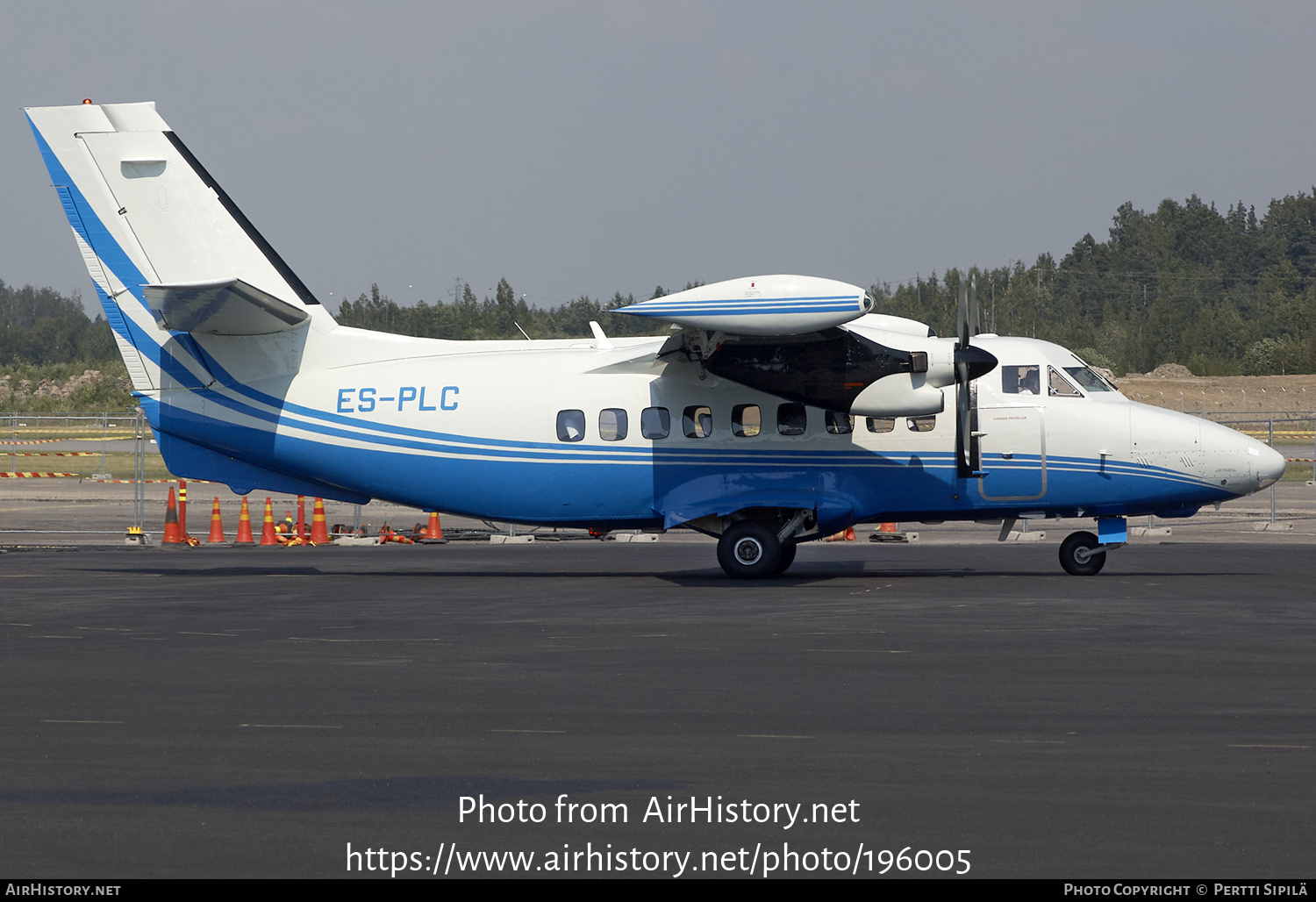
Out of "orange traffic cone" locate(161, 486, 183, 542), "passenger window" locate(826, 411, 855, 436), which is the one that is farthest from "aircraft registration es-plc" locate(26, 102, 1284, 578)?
"orange traffic cone" locate(161, 486, 183, 542)

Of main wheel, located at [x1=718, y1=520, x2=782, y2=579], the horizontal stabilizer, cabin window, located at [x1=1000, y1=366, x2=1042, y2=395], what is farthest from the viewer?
cabin window, located at [x1=1000, y1=366, x2=1042, y2=395]

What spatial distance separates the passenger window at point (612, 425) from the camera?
19.1 metres

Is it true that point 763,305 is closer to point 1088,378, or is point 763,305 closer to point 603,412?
point 603,412

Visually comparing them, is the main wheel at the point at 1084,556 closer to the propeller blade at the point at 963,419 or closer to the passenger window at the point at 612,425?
the propeller blade at the point at 963,419

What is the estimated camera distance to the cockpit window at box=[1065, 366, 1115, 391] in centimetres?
1897

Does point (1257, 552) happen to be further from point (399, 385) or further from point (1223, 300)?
point (1223, 300)

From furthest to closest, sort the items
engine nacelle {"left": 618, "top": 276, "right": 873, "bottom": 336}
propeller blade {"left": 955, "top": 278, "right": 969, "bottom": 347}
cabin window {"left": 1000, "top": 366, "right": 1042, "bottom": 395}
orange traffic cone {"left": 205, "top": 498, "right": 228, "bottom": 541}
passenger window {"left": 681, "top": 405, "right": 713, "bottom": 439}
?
orange traffic cone {"left": 205, "top": 498, "right": 228, "bottom": 541} < passenger window {"left": 681, "top": 405, "right": 713, "bottom": 439} < cabin window {"left": 1000, "top": 366, "right": 1042, "bottom": 395} < propeller blade {"left": 955, "top": 278, "right": 969, "bottom": 347} < engine nacelle {"left": 618, "top": 276, "right": 873, "bottom": 336}

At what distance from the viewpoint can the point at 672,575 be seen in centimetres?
1988

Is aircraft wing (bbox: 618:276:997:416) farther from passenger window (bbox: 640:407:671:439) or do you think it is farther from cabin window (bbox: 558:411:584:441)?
cabin window (bbox: 558:411:584:441)

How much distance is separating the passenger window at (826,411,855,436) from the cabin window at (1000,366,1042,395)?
86.0 inches

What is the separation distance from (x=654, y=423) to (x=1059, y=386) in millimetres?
5668

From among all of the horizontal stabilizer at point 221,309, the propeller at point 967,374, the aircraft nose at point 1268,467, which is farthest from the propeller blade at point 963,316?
the horizontal stabilizer at point 221,309
